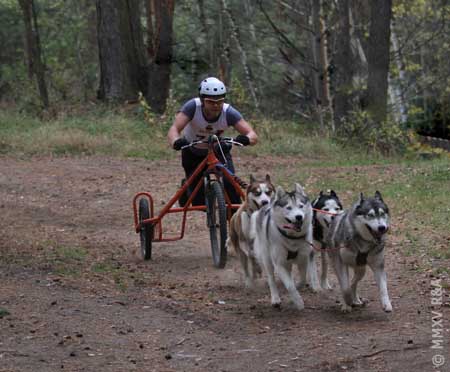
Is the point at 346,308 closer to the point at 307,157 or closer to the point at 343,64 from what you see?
the point at 307,157

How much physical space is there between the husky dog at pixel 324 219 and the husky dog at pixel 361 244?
0.51 meters

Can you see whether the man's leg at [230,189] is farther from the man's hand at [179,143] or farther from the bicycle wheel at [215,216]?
the man's hand at [179,143]

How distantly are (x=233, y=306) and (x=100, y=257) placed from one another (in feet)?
8.56

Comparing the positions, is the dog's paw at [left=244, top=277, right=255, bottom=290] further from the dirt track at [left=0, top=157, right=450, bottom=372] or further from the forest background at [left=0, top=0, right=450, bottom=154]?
the forest background at [left=0, top=0, right=450, bottom=154]

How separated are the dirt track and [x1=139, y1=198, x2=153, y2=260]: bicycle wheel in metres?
0.13

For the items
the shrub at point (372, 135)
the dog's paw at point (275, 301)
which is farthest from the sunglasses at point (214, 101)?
the shrub at point (372, 135)

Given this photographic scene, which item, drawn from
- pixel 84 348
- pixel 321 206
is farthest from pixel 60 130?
pixel 84 348

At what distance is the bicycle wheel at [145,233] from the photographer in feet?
30.9

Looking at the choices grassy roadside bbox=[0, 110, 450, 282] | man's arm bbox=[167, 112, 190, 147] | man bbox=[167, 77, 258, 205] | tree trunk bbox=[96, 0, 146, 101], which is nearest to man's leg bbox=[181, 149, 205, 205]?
man bbox=[167, 77, 258, 205]

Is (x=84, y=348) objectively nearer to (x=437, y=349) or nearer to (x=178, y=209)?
(x=437, y=349)

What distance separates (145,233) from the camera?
373 inches

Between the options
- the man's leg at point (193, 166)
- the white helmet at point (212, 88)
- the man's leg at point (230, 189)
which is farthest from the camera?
the man's leg at point (193, 166)

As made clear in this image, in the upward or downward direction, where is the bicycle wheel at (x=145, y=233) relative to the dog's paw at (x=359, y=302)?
upward

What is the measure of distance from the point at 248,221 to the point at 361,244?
159cm
